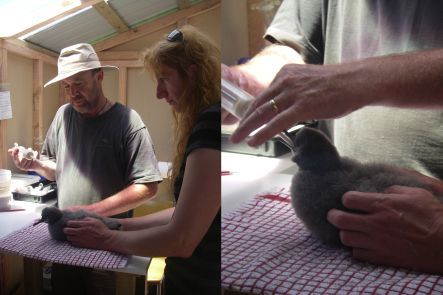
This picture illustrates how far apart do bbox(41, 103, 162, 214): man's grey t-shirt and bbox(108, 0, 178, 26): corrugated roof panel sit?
199 millimetres

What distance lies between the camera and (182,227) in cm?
92

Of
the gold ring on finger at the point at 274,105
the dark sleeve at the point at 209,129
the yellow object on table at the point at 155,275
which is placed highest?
the gold ring on finger at the point at 274,105

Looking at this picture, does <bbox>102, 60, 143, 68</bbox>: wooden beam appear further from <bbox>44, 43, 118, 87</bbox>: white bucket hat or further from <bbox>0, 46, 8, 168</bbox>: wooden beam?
<bbox>0, 46, 8, 168</bbox>: wooden beam

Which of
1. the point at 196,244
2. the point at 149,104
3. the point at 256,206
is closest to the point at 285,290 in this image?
the point at 256,206

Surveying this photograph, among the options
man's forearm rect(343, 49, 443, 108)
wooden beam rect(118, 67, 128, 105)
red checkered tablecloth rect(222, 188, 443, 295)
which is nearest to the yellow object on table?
red checkered tablecloth rect(222, 188, 443, 295)

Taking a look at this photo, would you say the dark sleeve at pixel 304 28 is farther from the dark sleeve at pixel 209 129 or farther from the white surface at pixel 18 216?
the white surface at pixel 18 216

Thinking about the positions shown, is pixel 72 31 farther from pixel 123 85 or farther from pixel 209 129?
pixel 209 129

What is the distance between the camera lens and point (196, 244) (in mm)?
917

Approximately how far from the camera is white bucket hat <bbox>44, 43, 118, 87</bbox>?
3.36ft

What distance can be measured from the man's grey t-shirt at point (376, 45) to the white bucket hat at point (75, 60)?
521mm

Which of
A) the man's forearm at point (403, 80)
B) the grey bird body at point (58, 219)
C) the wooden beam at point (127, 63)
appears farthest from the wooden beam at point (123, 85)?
the man's forearm at point (403, 80)

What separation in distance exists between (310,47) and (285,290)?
1.22ft

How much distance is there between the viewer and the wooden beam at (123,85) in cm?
99

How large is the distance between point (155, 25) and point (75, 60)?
225mm
